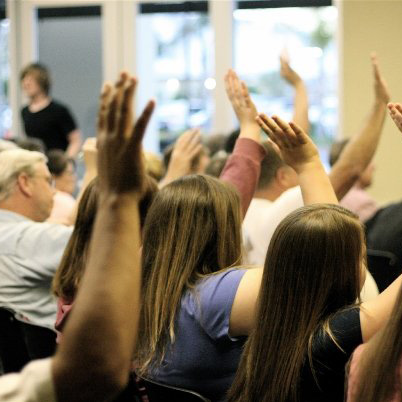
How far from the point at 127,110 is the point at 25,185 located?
2411 mm

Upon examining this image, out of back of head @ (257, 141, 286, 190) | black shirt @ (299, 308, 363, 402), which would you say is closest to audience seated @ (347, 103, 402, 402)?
black shirt @ (299, 308, 363, 402)

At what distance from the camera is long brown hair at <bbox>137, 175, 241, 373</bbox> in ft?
6.75

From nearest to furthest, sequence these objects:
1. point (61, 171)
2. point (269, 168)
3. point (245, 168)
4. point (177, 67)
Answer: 1. point (245, 168)
2. point (269, 168)
3. point (61, 171)
4. point (177, 67)

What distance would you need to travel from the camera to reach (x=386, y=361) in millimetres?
1370

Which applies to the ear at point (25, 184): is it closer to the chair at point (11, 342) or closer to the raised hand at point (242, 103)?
the chair at point (11, 342)

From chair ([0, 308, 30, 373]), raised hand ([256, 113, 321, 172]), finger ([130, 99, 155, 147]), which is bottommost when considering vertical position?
chair ([0, 308, 30, 373])

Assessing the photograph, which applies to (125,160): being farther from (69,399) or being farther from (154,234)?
(154,234)

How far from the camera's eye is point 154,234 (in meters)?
2.15

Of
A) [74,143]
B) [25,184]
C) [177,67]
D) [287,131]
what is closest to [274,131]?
[287,131]

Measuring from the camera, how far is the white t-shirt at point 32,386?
34.4 inches

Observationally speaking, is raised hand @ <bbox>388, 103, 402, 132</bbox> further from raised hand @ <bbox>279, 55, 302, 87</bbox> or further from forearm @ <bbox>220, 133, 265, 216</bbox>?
raised hand @ <bbox>279, 55, 302, 87</bbox>

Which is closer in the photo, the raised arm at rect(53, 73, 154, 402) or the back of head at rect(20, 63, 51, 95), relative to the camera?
the raised arm at rect(53, 73, 154, 402)

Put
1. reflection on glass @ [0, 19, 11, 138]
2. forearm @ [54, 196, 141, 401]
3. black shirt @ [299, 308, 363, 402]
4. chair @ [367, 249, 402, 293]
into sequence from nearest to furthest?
forearm @ [54, 196, 141, 401], black shirt @ [299, 308, 363, 402], chair @ [367, 249, 402, 293], reflection on glass @ [0, 19, 11, 138]

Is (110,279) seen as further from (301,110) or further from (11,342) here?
(301,110)
